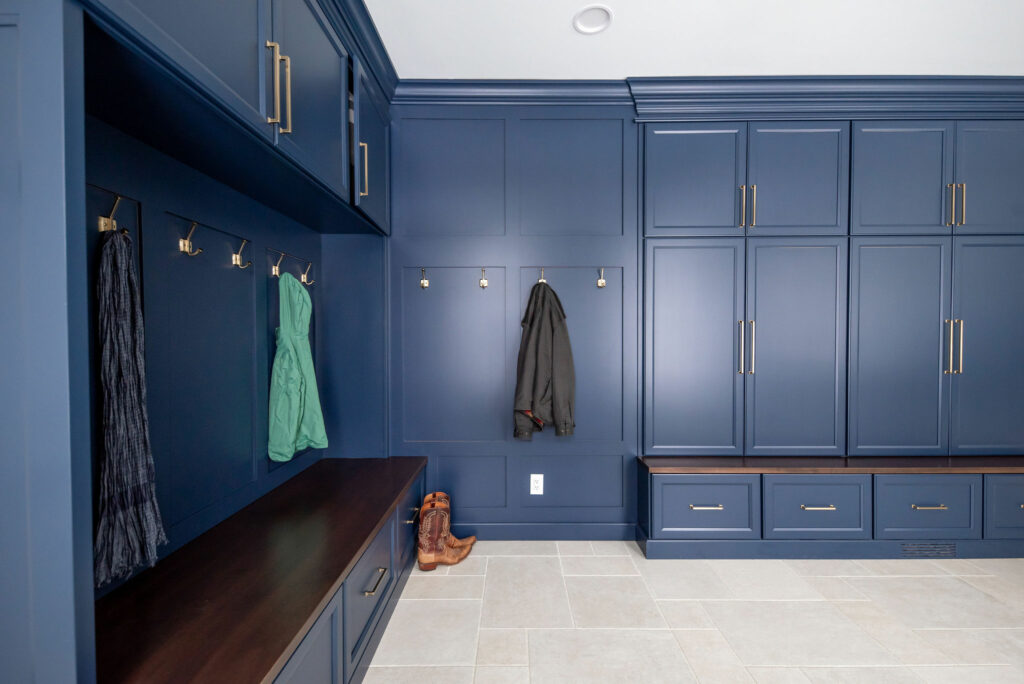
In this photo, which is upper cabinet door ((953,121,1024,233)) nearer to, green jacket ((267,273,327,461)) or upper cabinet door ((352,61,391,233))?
upper cabinet door ((352,61,391,233))

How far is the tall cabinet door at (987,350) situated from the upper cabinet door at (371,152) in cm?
336

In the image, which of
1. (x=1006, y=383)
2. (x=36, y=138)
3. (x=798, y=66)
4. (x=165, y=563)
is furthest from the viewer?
(x=1006, y=383)

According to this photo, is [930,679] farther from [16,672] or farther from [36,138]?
[36,138]

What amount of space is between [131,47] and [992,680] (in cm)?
315

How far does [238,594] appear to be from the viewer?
123 cm

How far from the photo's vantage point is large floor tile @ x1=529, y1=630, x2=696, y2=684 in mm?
1616

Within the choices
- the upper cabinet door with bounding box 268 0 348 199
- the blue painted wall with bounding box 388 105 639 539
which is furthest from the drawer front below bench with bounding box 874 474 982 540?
the upper cabinet door with bounding box 268 0 348 199

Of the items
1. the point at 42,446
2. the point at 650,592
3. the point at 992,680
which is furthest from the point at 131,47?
the point at 992,680

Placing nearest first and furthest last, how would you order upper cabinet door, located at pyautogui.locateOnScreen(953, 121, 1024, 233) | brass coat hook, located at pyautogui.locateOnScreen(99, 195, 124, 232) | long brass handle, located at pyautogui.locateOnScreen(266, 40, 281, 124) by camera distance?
brass coat hook, located at pyautogui.locateOnScreen(99, 195, 124, 232)
long brass handle, located at pyautogui.locateOnScreen(266, 40, 281, 124)
upper cabinet door, located at pyautogui.locateOnScreen(953, 121, 1024, 233)

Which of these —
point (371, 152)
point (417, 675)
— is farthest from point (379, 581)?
point (371, 152)

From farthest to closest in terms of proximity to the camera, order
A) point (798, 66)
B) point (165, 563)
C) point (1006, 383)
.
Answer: point (1006, 383)
point (798, 66)
point (165, 563)

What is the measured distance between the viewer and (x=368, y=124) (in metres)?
2.23

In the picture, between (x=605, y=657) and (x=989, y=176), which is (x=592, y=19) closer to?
(x=989, y=176)

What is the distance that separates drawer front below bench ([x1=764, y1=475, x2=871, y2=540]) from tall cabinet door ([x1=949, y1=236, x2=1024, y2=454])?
2.55ft
